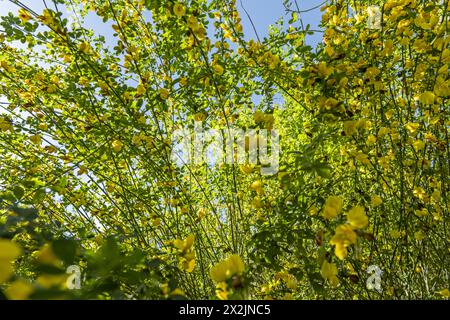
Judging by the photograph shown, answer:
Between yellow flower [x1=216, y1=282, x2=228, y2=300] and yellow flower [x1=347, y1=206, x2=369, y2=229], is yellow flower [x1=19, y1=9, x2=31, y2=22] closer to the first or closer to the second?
yellow flower [x1=216, y1=282, x2=228, y2=300]

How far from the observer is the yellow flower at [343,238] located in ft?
2.77

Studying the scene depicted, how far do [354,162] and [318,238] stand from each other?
3.01ft

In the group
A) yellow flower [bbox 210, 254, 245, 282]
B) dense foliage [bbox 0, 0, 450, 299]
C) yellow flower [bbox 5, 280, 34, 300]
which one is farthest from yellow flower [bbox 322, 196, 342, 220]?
yellow flower [bbox 5, 280, 34, 300]

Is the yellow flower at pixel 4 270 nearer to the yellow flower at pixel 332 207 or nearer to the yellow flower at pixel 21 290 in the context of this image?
the yellow flower at pixel 21 290

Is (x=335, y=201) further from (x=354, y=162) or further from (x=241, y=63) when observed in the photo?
(x=241, y=63)

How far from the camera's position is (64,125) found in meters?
2.35

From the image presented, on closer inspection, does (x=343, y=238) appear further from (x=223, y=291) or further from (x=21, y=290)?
(x=21, y=290)

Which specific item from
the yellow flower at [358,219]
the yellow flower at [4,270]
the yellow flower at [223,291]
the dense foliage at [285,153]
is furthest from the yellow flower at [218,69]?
the yellow flower at [4,270]

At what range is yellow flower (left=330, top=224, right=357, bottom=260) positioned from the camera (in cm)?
84

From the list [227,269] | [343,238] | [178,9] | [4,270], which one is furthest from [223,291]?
[178,9]

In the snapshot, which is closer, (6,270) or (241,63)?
(6,270)

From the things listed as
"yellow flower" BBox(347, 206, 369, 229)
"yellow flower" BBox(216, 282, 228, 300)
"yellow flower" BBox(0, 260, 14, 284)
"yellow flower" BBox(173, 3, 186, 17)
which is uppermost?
"yellow flower" BBox(173, 3, 186, 17)

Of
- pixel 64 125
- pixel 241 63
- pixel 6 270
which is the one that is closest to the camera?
pixel 6 270
